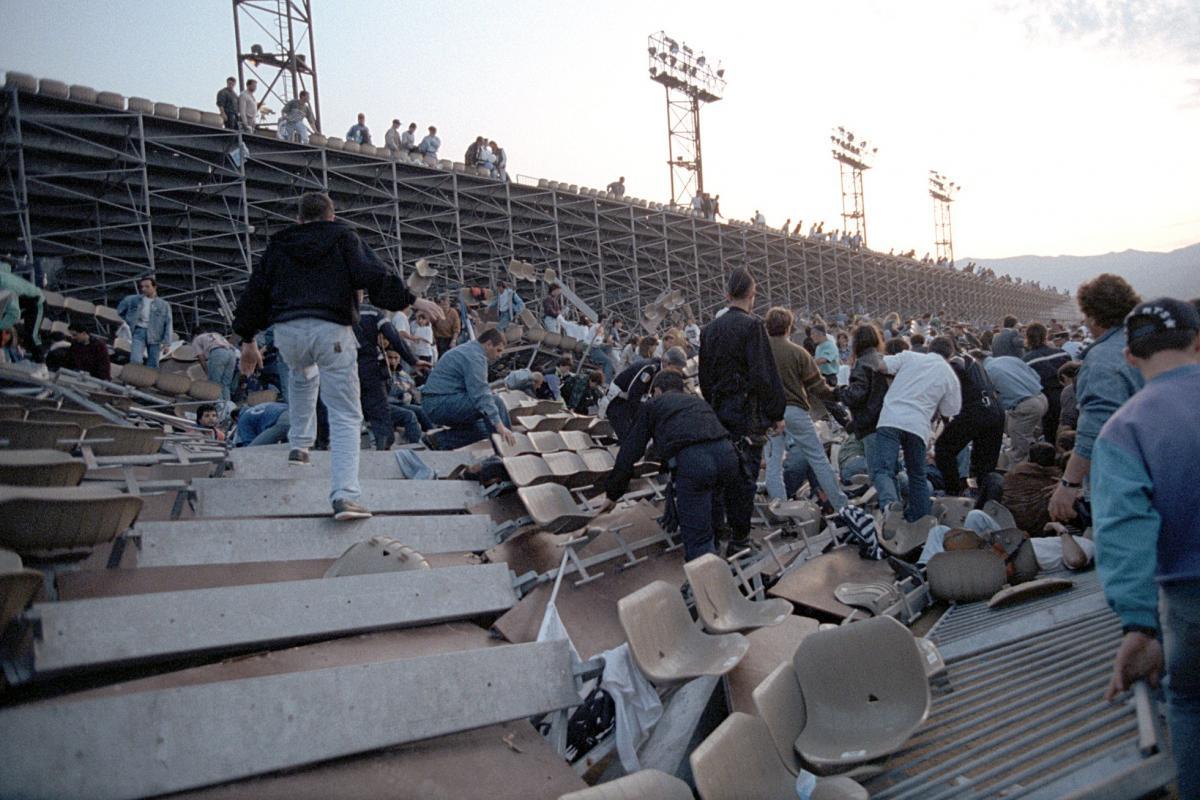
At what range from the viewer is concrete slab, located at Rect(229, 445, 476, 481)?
18.7ft

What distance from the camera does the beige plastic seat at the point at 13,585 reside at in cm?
254

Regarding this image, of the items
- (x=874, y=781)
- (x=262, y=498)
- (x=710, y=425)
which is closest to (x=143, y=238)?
(x=262, y=498)

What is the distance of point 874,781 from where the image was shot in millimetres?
3400

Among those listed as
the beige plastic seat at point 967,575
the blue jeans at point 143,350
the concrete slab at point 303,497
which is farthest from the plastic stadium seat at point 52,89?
the beige plastic seat at point 967,575

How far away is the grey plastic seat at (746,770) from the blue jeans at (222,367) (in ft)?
32.1

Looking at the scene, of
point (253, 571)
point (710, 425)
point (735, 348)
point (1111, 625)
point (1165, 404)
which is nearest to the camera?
point (1165, 404)

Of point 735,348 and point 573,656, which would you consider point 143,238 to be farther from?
point 573,656

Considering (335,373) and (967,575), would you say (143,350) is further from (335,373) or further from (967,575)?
(967,575)

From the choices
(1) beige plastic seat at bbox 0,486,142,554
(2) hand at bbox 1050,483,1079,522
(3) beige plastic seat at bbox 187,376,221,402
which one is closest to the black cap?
(2) hand at bbox 1050,483,1079,522

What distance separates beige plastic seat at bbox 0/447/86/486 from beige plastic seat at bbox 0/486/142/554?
238 millimetres

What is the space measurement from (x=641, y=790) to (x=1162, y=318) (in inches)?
86.5

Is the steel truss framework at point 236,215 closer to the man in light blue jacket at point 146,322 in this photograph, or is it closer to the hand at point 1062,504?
the man in light blue jacket at point 146,322

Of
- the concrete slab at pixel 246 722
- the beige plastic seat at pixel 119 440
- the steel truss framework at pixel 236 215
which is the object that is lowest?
the concrete slab at pixel 246 722

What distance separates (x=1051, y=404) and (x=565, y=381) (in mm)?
7131
